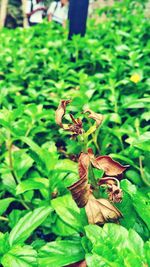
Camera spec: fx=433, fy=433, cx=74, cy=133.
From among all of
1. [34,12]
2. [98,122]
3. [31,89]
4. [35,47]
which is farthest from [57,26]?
[98,122]

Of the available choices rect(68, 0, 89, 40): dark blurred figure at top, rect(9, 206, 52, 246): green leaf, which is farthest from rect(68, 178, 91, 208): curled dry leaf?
rect(68, 0, 89, 40): dark blurred figure at top

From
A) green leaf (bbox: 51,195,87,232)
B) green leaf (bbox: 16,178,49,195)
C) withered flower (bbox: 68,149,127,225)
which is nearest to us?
withered flower (bbox: 68,149,127,225)

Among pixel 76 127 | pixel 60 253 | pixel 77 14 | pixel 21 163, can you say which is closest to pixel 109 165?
pixel 76 127

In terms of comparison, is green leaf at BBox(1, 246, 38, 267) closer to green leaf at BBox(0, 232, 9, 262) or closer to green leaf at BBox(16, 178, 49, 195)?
green leaf at BBox(0, 232, 9, 262)

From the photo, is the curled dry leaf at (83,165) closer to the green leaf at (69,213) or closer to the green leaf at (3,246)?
the green leaf at (69,213)

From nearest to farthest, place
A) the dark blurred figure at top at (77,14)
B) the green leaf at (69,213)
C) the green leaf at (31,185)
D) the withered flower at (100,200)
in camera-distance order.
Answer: the withered flower at (100,200) < the green leaf at (69,213) < the green leaf at (31,185) < the dark blurred figure at top at (77,14)

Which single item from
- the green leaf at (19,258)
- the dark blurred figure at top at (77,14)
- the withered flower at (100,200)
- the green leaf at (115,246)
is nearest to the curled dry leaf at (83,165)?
the withered flower at (100,200)

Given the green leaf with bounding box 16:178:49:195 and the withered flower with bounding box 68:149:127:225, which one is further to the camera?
the green leaf with bounding box 16:178:49:195
